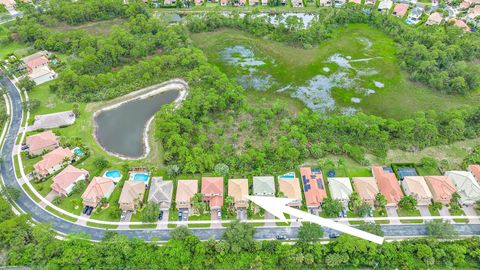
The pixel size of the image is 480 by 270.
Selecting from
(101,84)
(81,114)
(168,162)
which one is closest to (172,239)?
(168,162)

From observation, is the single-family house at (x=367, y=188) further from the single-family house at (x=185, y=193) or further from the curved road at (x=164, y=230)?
the single-family house at (x=185, y=193)

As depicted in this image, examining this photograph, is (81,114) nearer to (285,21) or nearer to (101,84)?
(101,84)

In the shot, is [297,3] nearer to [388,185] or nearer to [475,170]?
[475,170]

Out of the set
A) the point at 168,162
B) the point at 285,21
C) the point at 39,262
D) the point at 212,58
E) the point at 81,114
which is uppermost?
the point at 285,21

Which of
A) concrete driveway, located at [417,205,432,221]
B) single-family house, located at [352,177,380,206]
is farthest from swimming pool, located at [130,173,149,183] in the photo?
concrete driveway, located at [417,205,432,221]

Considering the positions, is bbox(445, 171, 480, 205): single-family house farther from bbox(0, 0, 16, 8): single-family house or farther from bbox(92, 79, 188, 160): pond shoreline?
bbox(0, 0, 16, 8): single-family house

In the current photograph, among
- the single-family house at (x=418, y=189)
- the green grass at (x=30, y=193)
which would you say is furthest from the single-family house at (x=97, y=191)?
the single-family house at (x=418, y=189)

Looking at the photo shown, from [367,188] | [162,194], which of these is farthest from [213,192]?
[367,188]
